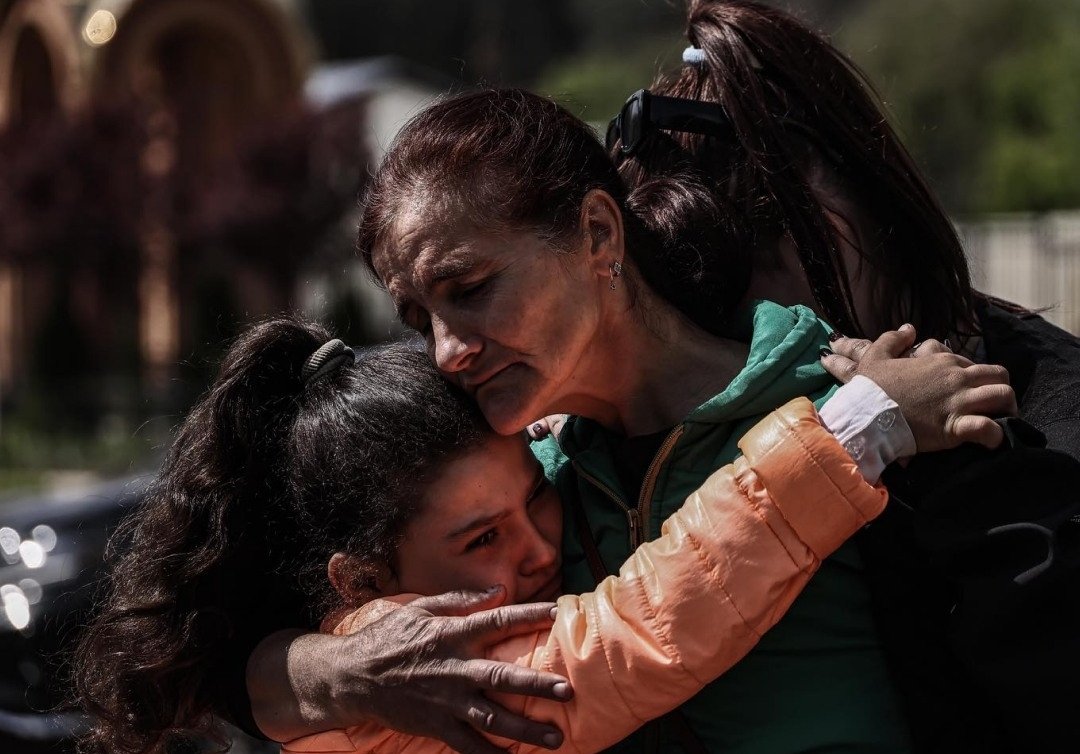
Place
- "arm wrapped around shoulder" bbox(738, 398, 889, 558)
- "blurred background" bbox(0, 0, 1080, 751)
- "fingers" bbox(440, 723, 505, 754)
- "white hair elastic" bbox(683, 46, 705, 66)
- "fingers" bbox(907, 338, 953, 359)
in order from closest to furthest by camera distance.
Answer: "arm wrapped around shoulder" bbox(738, 398, 889, 558)
"fingers" bbox(440, 723, 505, 754)
"fingers" bbox(907, 338, 953, 359)
"white hair elastic" bbox(683, 46, 705, 66)
"blurred background" bbox(0, 0, 1080, 751)

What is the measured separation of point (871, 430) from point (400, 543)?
2.66 feet

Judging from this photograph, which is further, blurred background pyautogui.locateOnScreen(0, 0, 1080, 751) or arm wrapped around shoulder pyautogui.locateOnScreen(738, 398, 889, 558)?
blurred background pyautogui.locateOnScreen(0, 0, 1080, 751)

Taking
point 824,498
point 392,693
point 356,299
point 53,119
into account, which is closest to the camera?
point 824,498

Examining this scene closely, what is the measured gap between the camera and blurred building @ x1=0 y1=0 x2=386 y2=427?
19.8m

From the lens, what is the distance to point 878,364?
2.38m

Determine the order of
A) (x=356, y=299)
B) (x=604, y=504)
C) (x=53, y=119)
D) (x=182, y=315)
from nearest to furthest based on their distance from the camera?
(x=604, y=504) → (x=356, y=299) → (x=53, y=119) → (x=182, y=315)

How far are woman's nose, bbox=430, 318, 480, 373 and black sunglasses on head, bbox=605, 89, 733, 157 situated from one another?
71 cm

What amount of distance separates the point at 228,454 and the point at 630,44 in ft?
155

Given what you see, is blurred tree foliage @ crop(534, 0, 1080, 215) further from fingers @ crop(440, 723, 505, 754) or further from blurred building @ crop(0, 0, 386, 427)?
fingers @ crop(440, 723, 505, 754)

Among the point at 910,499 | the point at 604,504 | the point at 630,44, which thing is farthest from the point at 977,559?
the point at 630,44

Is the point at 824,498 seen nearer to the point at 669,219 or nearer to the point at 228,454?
the point at 669,219

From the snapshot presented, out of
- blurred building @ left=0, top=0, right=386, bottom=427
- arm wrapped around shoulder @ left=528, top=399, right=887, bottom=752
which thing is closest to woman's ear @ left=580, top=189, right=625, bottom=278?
arm wrapped around shoulder @ left=528, top=399, right=887, bottom=752

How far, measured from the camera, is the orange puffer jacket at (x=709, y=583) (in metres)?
2.22

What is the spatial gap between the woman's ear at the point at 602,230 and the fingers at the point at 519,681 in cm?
69
